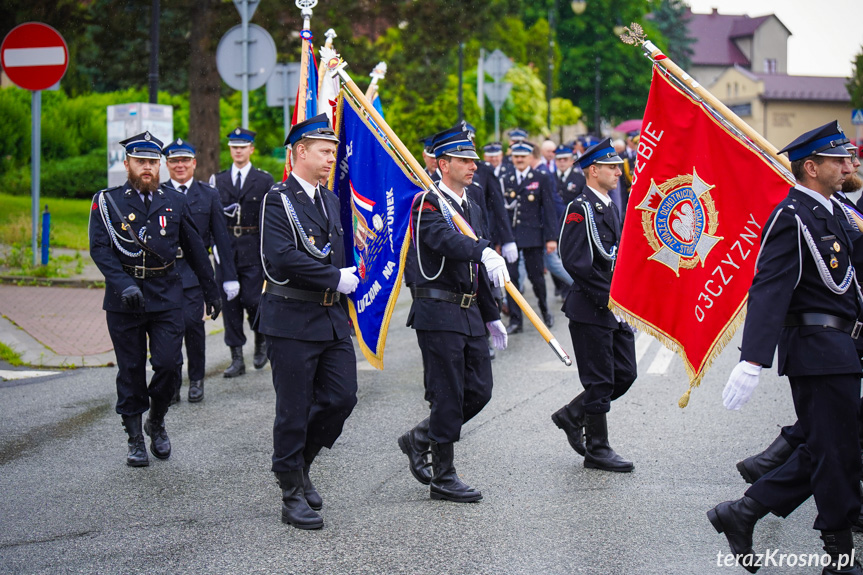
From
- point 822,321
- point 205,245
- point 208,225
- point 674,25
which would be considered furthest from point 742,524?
point 674,25

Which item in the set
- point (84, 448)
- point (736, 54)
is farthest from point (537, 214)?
point (736, 54)

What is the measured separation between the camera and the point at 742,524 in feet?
15.2

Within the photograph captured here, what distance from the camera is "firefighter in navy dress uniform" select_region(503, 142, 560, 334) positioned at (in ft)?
41.6

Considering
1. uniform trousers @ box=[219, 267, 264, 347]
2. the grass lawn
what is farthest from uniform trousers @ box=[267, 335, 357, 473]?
the grass lawn

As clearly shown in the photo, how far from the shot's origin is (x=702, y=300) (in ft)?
19.0

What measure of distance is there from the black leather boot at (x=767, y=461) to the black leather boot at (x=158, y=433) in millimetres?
3586

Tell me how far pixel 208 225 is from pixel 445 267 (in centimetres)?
331

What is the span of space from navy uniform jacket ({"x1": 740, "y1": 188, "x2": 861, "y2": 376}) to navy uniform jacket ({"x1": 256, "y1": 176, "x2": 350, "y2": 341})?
2.10 meters

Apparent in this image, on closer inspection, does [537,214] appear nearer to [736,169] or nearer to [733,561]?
[736,169]

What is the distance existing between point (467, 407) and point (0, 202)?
19.2m

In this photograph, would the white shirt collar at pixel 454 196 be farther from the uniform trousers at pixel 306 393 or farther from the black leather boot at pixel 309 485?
the black leather boot at pixel 309 485

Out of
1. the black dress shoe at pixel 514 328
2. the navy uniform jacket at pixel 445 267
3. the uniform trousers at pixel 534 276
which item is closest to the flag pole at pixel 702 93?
the navy uniform jacket at pixel 445 267

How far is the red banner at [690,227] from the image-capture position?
5668mm

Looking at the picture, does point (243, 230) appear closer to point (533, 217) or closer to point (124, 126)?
point (533, 217)
